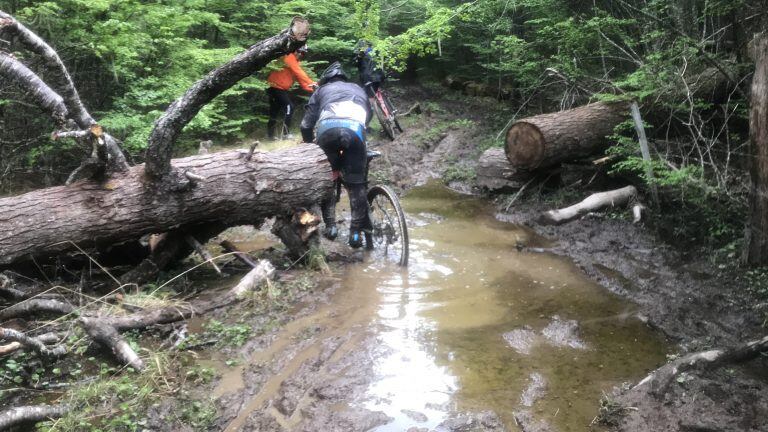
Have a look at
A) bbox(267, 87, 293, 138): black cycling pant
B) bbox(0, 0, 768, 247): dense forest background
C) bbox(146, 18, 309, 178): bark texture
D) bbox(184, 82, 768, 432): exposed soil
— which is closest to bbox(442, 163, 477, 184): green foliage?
bbox(0, 0, 768, 247): dense forest background

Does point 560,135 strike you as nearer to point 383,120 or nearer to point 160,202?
point 383,120

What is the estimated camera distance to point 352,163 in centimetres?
575

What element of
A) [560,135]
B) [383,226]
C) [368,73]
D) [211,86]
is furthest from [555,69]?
[211,86]

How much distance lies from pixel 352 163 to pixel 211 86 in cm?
185

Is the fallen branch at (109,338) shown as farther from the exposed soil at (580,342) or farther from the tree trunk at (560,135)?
the tree trunk at (560,135)

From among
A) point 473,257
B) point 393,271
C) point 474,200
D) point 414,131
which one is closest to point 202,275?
point 393,271

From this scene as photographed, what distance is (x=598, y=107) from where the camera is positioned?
26.5ft

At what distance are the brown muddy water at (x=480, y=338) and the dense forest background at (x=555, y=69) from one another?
1629 mm

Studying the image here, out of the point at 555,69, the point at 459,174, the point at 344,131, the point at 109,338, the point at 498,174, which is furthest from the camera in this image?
the point at 459,174

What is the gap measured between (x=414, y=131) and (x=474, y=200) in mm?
3985

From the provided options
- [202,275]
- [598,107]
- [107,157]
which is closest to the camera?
[107,157]

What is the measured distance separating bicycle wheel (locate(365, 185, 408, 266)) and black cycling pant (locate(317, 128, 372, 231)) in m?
0.17

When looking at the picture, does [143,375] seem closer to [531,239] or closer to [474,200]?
[531,239]

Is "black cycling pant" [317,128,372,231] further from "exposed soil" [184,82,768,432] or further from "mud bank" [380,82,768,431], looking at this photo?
"mud bank" [380,82,768,431]
